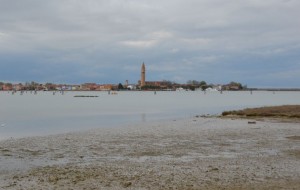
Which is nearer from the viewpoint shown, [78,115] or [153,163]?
[153,163]

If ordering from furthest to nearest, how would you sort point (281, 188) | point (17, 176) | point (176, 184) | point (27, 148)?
point (27, 148) < point (17, 176) < point (176, 184) < point (281, 188)

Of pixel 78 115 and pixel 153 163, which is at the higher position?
pixel 153 163

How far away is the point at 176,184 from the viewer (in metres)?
12.0

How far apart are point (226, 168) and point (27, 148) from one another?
1038cm

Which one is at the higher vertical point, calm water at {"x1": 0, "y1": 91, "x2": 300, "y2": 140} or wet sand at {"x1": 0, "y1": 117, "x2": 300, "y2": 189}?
wet sand at {"x1": 0, "y1": 117, "x2": 300, "y2": 189}

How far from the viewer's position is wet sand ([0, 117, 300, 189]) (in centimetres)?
1220

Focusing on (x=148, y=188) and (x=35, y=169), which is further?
(x=35, y=169)

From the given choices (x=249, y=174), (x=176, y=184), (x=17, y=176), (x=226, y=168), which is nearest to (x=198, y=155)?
(x=226, y=168)

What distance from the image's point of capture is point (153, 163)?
51.8 ft

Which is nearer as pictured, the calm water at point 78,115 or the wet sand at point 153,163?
the wet sand at point 153,163

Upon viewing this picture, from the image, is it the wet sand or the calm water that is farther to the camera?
the calm water

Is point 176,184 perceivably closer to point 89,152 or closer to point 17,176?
point 17,176

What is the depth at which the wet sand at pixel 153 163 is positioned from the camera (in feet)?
40.0

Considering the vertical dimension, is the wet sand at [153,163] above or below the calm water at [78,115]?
above
